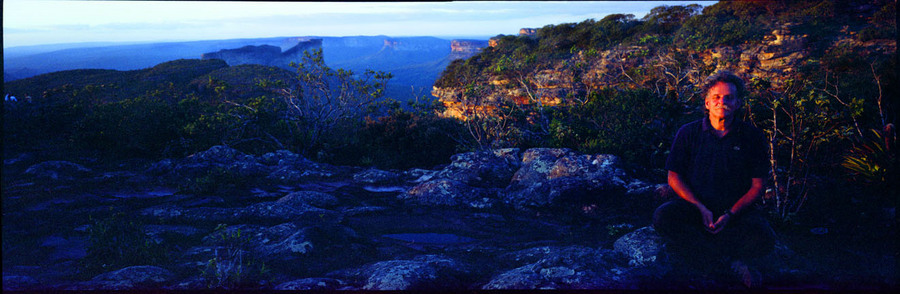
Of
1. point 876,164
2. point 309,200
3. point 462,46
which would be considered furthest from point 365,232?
point 462,46

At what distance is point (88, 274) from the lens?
321cm

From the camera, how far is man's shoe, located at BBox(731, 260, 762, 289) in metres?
2.92

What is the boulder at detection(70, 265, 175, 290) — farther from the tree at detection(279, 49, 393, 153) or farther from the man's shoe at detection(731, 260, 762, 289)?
the tree at detection(279, 49, 393, 153)

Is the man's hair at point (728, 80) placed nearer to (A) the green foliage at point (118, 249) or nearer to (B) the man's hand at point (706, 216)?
(B) the man's hand at point (706, 216)

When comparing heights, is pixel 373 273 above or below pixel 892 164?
Answer: below

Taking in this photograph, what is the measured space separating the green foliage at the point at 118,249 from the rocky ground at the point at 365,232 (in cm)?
1

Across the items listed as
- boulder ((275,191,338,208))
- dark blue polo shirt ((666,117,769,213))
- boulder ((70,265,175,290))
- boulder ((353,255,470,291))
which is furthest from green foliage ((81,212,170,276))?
dark blue polo shirt ((666,117,769,213))

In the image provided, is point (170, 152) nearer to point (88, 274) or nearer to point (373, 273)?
point (88, 274)

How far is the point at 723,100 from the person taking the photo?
2.96 m

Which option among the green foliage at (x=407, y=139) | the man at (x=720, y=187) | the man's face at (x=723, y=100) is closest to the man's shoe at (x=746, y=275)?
the man at (x=720, y=187)

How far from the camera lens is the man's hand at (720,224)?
2.92m

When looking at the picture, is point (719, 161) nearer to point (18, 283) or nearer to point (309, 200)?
point (309, 200)

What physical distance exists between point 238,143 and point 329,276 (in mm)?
6380

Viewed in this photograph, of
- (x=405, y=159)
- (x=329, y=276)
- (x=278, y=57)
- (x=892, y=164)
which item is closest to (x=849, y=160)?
(x=892, y=164)
